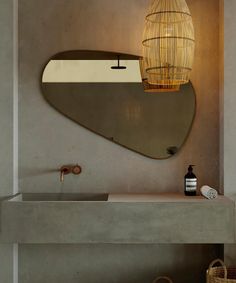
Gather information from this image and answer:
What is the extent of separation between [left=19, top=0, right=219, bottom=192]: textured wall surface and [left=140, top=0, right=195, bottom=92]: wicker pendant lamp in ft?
1.18

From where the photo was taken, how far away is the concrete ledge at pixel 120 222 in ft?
9.87

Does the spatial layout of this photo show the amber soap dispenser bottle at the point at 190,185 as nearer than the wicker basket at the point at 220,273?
No

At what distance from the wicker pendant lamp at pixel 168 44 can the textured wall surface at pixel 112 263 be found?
129 centimetres

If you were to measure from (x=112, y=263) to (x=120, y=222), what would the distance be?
23.9 inches

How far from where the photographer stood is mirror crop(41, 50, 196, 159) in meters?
3.49

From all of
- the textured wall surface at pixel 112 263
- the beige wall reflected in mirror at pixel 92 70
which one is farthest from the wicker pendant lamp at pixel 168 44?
the textured wall surface at pixel 112 263

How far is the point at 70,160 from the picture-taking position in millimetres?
3516

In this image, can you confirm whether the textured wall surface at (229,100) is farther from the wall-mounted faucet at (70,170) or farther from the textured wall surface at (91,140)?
the wall-mounted faucet at (70,170)

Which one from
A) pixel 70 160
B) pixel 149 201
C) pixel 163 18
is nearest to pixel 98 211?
pixel 149 201

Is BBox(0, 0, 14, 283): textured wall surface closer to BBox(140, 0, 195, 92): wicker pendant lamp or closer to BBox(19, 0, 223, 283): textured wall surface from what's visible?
BBox(19, 0, 223, 283): textured wall surface

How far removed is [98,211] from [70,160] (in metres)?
0.63

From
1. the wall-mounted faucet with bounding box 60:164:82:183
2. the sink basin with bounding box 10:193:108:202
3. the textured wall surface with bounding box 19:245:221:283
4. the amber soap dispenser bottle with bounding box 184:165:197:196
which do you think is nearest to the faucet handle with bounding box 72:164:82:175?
the wall-mounted faucet with bounding box 60:164:82:183

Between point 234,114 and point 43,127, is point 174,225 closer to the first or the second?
point 234,114

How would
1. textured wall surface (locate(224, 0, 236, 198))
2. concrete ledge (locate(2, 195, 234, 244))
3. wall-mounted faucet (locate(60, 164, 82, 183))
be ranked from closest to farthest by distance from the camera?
concrete ledge (locate(2, 195, 234, 244)) < textured wall surface (locate(224, 0, 236, 198)) < wall-mounted faucet (locate(60, 164, 82, 183))
